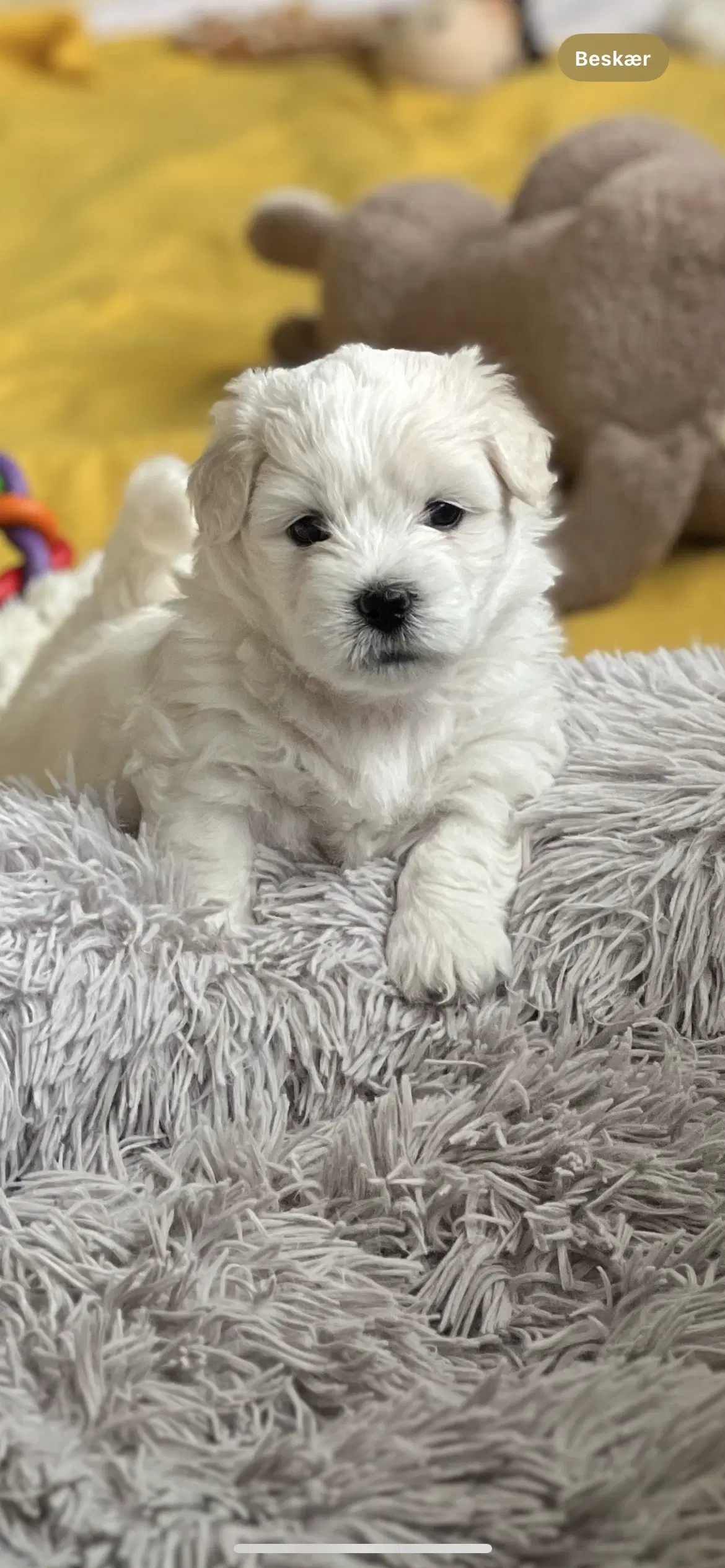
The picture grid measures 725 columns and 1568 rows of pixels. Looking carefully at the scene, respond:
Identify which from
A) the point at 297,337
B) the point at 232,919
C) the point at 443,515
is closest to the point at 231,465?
the point at 443,515

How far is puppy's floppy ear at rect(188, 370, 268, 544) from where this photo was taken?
4.52ft

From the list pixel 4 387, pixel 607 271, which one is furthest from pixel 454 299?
pixel 4 387

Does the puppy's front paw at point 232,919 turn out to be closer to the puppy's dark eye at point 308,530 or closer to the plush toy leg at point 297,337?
the puppy's dark eye at point 308,530

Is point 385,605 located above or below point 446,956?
above

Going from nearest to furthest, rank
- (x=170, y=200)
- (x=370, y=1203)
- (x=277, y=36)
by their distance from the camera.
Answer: (x=370, y=1203) → (x=170, y=200) → (x=277, y=36)

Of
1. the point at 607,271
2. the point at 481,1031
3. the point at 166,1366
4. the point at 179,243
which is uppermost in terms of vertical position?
the point at 607,271

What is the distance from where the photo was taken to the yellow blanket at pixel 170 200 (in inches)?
108

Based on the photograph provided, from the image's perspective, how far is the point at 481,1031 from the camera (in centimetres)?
134

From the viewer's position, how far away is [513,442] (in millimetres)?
1384

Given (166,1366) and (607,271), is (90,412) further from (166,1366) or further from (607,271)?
(166,1366)

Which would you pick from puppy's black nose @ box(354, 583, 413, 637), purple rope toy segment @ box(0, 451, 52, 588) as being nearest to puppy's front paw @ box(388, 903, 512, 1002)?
puppy's black nose @ box(354, 583, 413, 637)

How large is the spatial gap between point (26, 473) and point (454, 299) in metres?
0.91

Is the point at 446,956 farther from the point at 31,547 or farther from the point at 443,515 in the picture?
the point at 31,547

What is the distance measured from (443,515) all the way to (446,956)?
44 cm
